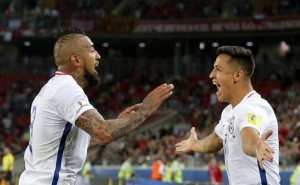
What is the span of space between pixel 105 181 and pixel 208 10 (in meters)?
19.2

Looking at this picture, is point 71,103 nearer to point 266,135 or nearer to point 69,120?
point 69,120

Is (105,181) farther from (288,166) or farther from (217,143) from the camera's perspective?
(217,143)

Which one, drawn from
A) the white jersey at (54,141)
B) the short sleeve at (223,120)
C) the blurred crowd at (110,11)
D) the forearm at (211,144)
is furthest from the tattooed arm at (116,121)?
the blurred crowd at (110,11)

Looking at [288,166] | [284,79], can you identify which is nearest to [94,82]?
[288,166]

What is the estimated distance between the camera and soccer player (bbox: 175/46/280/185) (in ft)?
19.6

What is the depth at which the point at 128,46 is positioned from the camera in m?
45.8

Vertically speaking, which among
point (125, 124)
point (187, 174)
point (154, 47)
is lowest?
point (125, 124)

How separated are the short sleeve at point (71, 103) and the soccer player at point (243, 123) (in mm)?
1233

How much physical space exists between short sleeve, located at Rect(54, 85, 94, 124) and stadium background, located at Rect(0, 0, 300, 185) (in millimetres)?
25742

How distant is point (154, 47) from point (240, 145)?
129 ft

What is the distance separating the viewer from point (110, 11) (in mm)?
41656

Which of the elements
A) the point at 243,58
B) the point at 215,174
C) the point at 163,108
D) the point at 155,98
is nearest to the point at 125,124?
the point at 155,98

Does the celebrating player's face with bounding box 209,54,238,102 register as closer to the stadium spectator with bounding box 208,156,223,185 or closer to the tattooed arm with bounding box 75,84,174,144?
the tattooed arm with bounding box 75,84,174,144

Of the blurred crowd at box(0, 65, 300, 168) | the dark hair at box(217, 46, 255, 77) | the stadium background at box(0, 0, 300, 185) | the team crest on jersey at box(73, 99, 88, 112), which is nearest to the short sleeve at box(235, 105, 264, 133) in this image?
the dark hair at box(217, 46, 255, 77)
